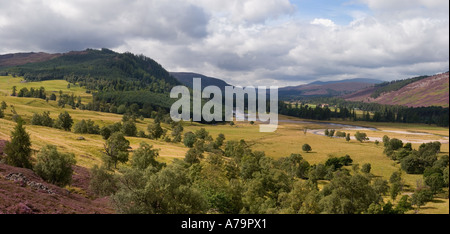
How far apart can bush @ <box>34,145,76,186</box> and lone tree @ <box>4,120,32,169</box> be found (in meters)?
3.34

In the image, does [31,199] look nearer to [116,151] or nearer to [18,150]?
[18,150]

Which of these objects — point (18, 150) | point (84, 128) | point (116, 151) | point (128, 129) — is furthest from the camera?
point (128, 129)

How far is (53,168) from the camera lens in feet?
143

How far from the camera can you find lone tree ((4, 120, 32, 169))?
45.2 m

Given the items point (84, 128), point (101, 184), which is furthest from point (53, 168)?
point (84, 128)

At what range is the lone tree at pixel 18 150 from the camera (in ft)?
148

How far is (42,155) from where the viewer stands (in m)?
45.4

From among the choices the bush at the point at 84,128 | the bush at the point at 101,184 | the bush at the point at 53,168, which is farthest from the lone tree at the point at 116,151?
the bush at the point at 84,128

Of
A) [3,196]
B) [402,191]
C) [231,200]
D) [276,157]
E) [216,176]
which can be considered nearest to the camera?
[3,196]

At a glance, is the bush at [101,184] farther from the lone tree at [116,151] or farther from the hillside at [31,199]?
the lone tree at [116,151]

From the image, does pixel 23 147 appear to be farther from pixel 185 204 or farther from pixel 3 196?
pixel 185 204

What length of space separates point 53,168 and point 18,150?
859cm
